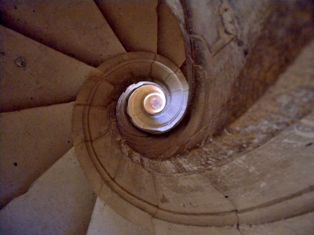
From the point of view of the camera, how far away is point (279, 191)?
5.22 ft

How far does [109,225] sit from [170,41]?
2065 millimetres

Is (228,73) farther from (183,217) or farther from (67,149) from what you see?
(67,149)

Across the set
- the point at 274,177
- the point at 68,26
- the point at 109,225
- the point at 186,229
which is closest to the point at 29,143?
the point at 109,225

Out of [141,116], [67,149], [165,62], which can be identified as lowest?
[67,149]

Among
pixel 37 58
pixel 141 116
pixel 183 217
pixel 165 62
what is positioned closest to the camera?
pixel 183 217

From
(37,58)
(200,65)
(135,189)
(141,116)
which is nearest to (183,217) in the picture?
(135,189)

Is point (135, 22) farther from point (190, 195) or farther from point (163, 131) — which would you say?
point (190, 195)

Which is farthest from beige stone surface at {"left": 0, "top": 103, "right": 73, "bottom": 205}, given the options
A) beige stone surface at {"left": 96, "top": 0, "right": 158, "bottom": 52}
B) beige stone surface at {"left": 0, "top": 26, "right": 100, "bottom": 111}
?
beige stone surface at {"left": 96, "top": 0, "right": 158, "bottom": 52}

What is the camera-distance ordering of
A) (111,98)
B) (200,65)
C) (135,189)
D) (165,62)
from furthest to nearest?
(165,62)
(111,98)
(135,189)
(200,65)

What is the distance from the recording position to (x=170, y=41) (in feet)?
11.1

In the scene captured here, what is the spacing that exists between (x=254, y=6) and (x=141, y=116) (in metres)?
3.99

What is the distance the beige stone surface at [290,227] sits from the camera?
1647 mm

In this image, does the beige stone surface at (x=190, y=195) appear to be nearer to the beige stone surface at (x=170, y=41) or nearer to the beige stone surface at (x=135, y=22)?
the beige stone surface at (x=135, y=22)

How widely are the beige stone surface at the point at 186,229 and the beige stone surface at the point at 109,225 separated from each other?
0.18 m
